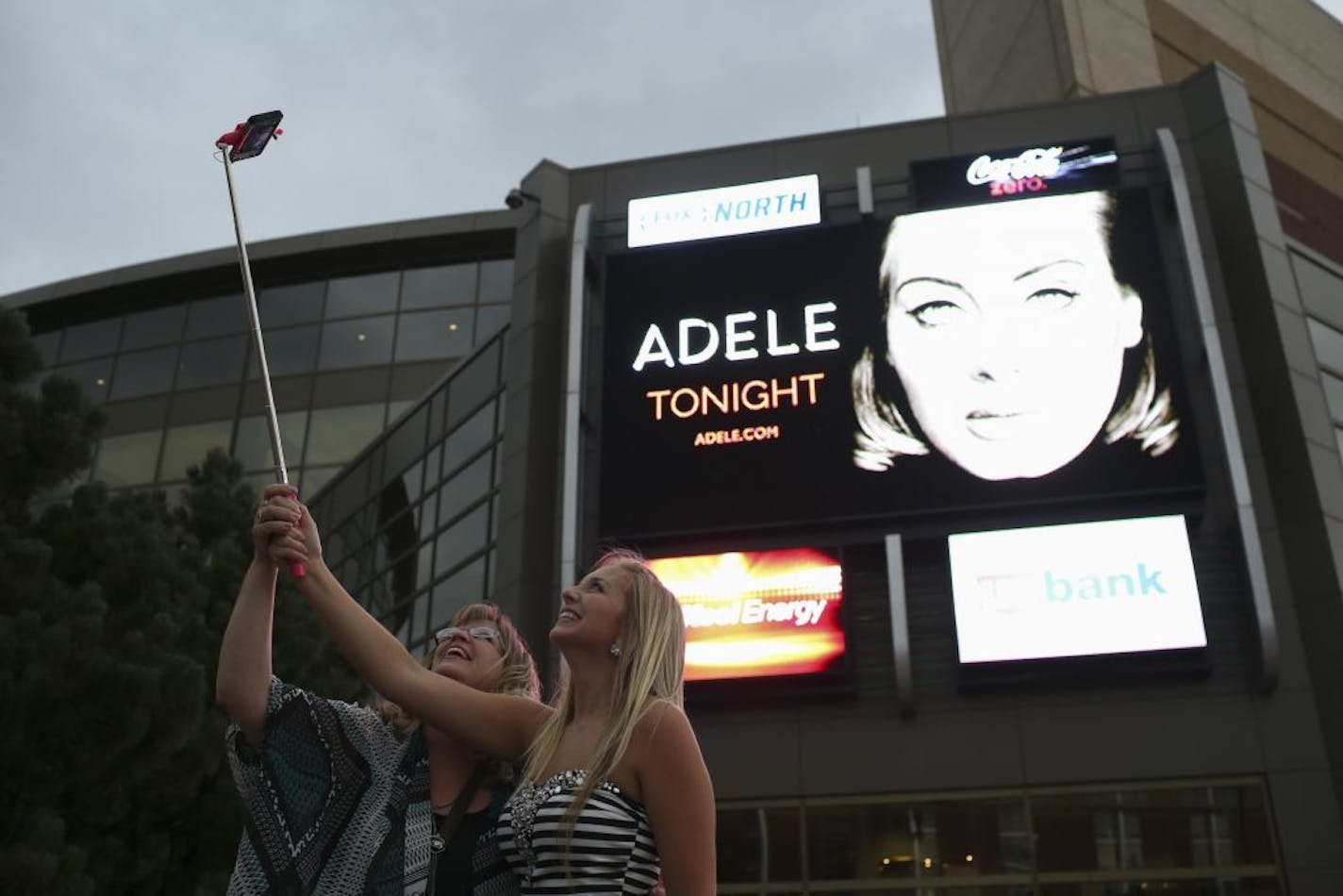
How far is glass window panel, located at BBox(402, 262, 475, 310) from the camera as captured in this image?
2567cm

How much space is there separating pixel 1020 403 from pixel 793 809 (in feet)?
16.0

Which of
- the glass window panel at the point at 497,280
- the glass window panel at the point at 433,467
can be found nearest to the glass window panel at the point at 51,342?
the glass window panel at the point at 497,280

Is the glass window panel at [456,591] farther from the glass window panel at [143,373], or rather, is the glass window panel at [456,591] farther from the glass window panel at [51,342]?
the glass window panel at [51,342]

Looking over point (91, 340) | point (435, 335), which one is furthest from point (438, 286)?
point (91, 340)

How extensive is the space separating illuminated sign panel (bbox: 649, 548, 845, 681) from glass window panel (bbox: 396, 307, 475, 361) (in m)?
12.9

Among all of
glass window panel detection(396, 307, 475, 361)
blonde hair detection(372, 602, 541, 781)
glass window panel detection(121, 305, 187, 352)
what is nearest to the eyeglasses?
blonde hair detection(372, 602, 541, 781)

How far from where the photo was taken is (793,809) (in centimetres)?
1276

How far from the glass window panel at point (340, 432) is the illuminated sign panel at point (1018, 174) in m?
13.6

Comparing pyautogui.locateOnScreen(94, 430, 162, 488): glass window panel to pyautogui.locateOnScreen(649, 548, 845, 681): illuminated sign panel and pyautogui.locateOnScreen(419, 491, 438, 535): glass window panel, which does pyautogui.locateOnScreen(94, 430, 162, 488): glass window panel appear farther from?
pyautogui.locateOnScreen(649, 548, 845, 681): illuminated sign panel

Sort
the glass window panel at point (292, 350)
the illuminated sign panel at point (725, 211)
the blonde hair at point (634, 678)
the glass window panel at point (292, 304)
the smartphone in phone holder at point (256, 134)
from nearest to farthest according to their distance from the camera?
the blonde hair at point (634, 678)
the smartphone in phone holder at point (256, 134)
the illuminated sign panel at point (725, 211)
the glass window panel at point (292, 350)
the glass window panel at point (292, 304)

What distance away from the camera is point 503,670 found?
2.77 m

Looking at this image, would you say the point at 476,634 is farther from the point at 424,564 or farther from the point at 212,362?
the point at 212,362

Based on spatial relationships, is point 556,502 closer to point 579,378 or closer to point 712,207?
point 579,378

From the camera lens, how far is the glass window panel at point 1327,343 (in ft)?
48.4
